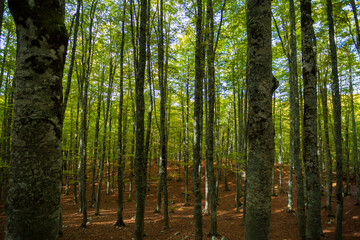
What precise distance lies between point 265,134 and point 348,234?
413 inches

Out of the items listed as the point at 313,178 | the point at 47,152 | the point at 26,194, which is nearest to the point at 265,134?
the point at 47,152

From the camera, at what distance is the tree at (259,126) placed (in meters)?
2.05

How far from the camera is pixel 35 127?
142 cm

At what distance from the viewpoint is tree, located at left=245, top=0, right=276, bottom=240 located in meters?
2.05

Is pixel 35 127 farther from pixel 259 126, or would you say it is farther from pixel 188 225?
pixel 188 225

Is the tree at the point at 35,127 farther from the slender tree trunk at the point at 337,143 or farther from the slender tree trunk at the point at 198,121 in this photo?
the slender tree trunk at the point at 337,143

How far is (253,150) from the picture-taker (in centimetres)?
218

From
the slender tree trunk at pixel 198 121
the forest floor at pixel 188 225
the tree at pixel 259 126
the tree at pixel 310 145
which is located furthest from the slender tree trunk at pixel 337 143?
the tree at pixel 259 126

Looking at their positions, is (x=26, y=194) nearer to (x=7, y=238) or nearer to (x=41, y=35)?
(x=7, y=238)

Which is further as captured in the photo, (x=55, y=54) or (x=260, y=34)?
(x=260, y=34)

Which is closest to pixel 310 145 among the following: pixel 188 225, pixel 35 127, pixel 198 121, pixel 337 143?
pixel 198 121

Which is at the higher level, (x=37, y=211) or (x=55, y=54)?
(x=55, y=54)

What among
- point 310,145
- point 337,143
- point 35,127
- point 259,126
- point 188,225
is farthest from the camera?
point 188,225

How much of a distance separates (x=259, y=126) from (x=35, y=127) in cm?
225
